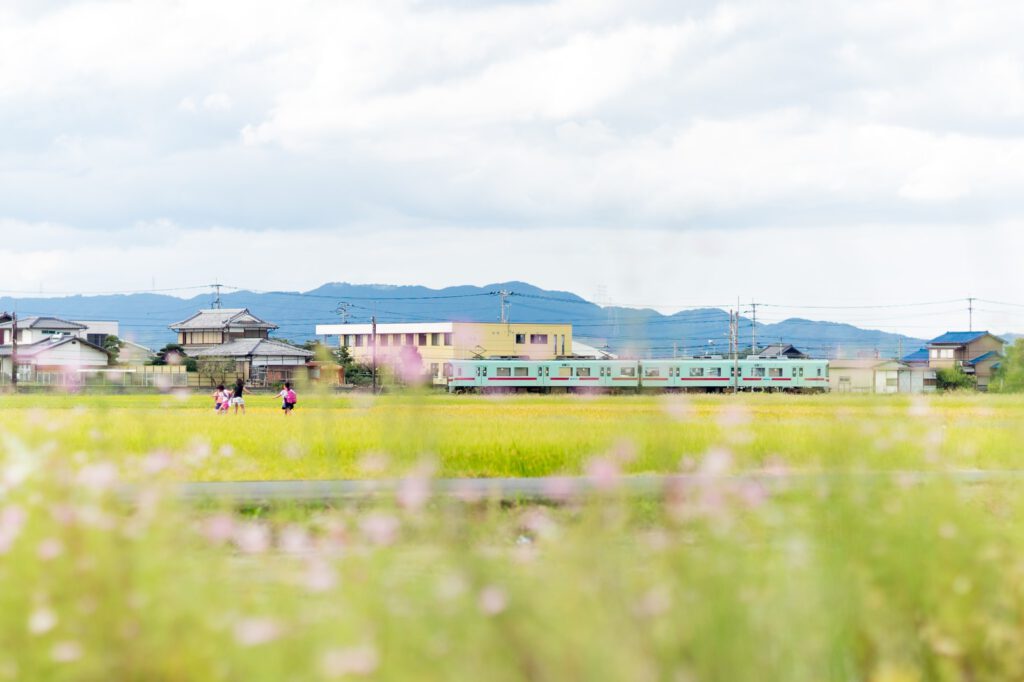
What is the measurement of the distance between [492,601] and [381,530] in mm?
434

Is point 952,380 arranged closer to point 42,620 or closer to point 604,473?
point 604,473

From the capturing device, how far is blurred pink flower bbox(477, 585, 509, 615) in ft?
10.2

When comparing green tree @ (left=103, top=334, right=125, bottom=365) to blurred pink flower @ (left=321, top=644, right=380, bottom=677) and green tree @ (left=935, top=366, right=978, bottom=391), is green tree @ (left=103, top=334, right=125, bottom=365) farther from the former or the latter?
blurred pink flower @ (left=321, top=644, right=380, bottom=677)

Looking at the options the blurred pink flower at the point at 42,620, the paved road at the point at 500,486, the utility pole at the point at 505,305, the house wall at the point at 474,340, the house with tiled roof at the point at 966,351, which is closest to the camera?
the blurred pink flower at the point at 42,620

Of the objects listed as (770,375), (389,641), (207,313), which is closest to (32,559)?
(389,641)

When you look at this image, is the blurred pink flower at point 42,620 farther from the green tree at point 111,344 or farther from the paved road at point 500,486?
the green tree at point 111,344

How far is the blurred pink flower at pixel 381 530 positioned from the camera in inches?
129

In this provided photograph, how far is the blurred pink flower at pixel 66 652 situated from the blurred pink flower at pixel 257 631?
60 centimetres

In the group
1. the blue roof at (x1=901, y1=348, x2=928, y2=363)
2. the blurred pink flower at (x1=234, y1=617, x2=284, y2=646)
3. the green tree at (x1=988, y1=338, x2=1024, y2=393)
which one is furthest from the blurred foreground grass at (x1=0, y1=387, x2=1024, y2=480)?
the blue roof at (x1=901, y1=348, x2=928, y2=363)

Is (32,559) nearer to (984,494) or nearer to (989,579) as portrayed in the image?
(989,579)

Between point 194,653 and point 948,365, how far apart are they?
247ft

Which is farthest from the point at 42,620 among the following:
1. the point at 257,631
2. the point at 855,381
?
the point at 855,381

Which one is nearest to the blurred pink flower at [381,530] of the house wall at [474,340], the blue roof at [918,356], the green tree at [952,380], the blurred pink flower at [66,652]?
the blurred pink flower at [66,652]

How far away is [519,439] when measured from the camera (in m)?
13.1
